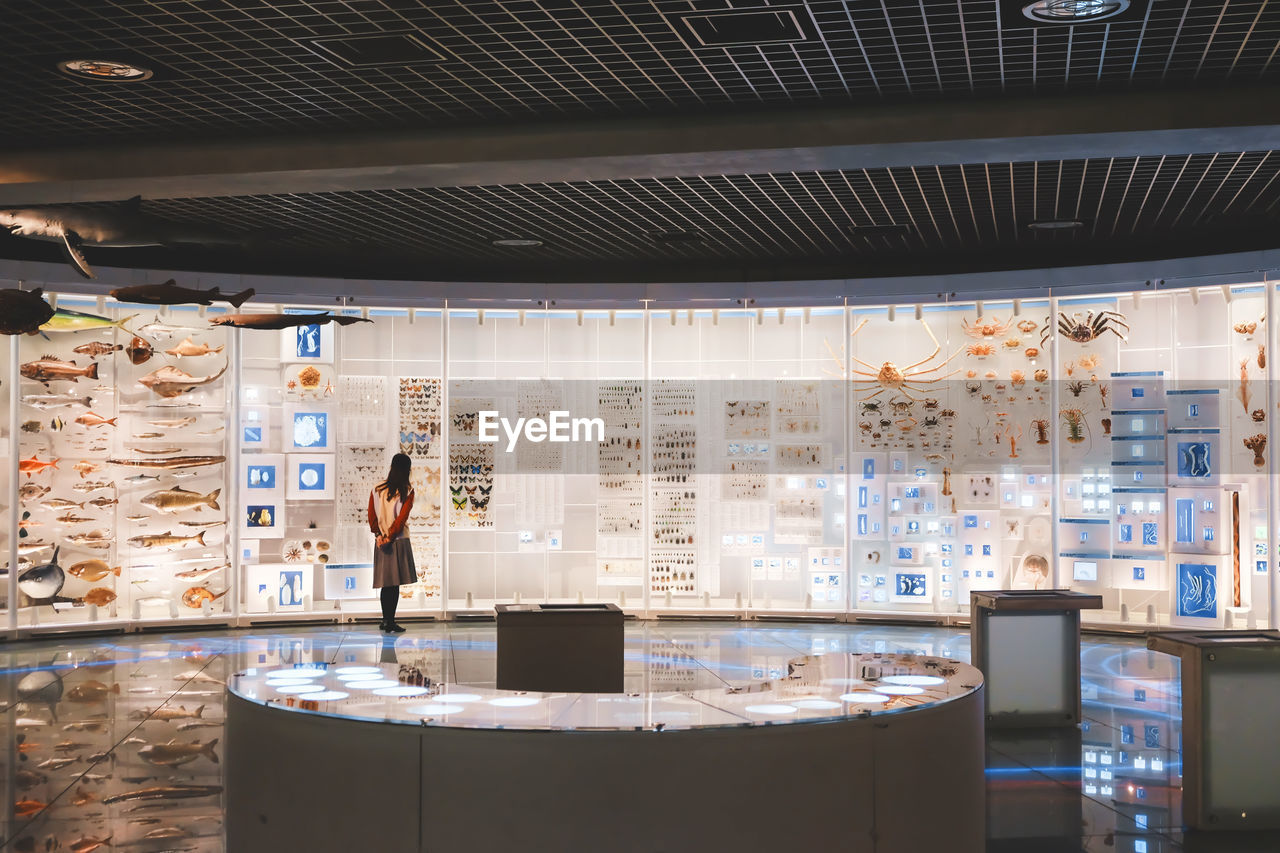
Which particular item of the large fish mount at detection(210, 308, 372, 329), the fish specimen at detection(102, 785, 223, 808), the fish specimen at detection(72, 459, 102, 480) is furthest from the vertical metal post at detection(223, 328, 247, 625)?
the fish specimen at detection(102, 785, 223, 808)

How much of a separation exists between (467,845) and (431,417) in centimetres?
826

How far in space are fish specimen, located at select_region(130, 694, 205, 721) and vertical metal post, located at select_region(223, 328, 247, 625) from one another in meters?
4.02

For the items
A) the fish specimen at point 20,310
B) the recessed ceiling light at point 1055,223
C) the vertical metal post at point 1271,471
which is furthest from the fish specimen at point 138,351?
the vertical metal post at point 1271,471

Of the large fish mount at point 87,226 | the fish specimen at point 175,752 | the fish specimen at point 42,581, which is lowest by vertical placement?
the fish specimen at point 175,752

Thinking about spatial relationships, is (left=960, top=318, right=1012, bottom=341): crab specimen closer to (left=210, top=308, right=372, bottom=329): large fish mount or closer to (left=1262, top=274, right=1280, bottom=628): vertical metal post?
(left=1262, top=274, right=1280, bottom=628): vertical metal post

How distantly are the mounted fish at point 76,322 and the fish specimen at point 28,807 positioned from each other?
19.9ft

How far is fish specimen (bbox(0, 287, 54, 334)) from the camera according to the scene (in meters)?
6.30

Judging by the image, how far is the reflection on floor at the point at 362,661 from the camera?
512 centimetres

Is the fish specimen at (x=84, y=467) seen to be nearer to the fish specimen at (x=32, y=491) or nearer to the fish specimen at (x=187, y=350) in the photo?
the fish specimen at (x=32, y=491)

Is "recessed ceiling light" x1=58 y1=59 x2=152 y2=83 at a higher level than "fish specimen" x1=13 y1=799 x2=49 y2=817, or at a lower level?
higher

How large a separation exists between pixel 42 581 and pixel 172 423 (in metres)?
1.82

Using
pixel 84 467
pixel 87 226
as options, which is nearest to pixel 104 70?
pixel 87 226

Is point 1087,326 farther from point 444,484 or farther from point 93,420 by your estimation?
point 93,420
